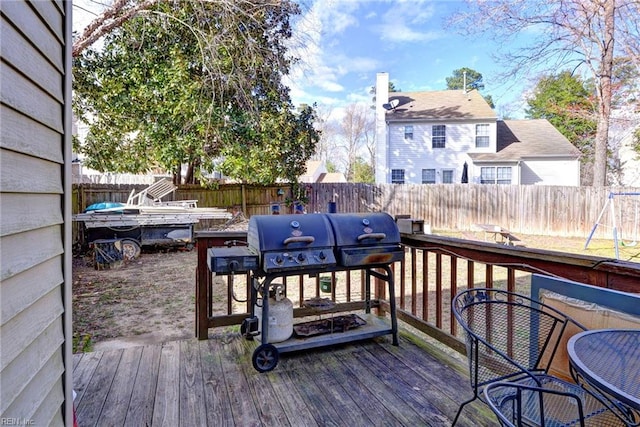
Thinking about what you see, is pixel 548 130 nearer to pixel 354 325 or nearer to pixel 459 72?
pixel 459 72

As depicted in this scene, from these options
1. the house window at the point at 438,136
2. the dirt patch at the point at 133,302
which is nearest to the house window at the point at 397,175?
the house window at the point at 438,136

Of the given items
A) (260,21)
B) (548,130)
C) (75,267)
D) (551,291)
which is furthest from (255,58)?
(548,130)

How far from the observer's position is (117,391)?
2131 mm

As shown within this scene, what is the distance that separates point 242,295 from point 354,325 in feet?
9.36

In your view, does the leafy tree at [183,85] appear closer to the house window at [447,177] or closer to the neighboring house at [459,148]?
the neighboring house at [459,148]

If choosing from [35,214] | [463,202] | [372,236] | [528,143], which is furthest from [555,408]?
[528,143]

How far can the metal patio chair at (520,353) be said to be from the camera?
1321 millimetres

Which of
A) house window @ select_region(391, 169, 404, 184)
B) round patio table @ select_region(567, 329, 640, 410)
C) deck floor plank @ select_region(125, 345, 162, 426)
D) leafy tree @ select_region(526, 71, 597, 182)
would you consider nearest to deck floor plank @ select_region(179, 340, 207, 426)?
deck floor plank @ select_region(125, 345, 162, 426)

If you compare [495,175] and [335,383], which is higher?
[495,175]

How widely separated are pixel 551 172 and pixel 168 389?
16.2m

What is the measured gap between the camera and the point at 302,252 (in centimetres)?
231

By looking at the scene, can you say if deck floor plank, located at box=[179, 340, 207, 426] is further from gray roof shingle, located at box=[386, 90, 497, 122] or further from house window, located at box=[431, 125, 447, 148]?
house window, located at box=[431, 125, 447, 148]

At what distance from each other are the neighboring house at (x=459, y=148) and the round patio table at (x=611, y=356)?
558 inches

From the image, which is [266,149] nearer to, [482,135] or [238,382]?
[238,382]
